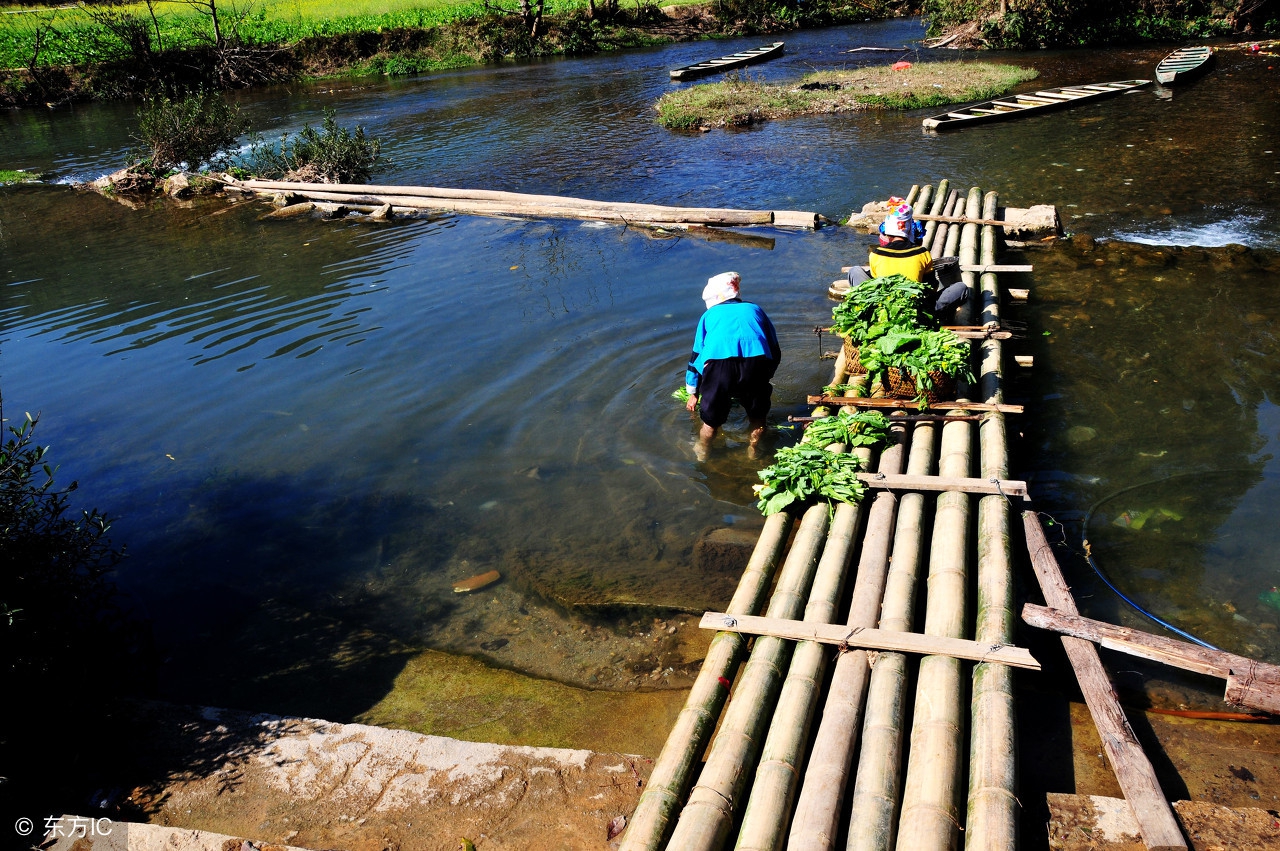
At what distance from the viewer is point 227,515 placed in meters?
7.77

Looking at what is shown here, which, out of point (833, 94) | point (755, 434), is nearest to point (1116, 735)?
point (755, 434)

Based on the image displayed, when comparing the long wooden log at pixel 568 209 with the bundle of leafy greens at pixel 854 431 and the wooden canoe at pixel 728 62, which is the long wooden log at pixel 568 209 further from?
the wooden canoe at pixel 728 62

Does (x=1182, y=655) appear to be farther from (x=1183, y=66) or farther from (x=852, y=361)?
(x=1183, y=66)

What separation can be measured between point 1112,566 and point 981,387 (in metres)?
2.32

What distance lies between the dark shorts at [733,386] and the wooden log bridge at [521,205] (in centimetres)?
709

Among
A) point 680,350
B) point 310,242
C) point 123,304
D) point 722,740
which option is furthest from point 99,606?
point 310,242

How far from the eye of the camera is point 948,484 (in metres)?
6.22

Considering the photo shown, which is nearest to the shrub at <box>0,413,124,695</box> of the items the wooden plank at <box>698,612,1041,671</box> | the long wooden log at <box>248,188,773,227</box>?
the wooden plank at <box>698,612,1041,671</box>

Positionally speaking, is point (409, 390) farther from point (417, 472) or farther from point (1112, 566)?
point (1112, 566)

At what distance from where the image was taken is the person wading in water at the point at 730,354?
23.8 ft

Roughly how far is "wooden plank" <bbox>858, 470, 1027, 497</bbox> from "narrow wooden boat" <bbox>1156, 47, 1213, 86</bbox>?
861 inches

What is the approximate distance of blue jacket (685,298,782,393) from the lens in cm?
723

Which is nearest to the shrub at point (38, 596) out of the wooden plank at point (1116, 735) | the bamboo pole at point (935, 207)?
the wooden plank at point (1116, 735)

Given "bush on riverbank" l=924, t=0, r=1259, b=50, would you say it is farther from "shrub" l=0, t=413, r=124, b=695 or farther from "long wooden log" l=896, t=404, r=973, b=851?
"shrub" l=0, t=413, r=124, b=695
